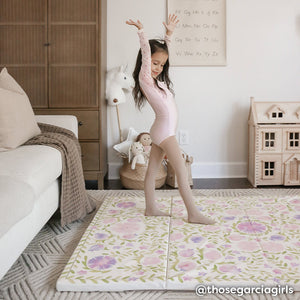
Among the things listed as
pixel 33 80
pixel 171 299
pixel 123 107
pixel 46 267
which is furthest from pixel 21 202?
pixel 123 107

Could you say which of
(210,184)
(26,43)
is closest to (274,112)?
(210,184)

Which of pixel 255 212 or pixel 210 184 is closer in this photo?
pixel 255 212

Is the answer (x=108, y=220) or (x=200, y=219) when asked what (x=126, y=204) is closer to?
(x=108, y=220)

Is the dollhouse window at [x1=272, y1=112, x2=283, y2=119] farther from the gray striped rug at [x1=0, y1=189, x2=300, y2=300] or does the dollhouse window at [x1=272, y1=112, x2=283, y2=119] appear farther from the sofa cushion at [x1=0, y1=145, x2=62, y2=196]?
the sofa cushion at [x1=0, y1=145, x2=62, y2=196]

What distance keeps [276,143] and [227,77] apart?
0.69 meters

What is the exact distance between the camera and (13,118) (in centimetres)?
219

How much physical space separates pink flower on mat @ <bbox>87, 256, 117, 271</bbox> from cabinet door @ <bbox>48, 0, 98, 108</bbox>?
162cm

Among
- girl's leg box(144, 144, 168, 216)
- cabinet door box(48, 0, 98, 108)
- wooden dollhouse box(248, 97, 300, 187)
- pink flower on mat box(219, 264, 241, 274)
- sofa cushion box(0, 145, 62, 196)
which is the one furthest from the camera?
wooden dollhouse box(248, 97, 300, 187)

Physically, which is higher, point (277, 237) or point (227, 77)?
point (227, 77)

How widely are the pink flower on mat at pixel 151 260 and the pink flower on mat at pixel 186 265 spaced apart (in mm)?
93

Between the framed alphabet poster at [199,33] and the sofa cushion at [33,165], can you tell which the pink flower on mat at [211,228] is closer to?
the sofa cushion at [33,165]

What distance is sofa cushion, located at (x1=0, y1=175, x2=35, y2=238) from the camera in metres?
1.30

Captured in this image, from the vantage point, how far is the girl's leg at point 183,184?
2.12 m

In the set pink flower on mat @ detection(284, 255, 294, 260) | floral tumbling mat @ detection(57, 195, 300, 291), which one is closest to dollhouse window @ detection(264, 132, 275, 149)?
floral tumbling mat @ detection(57, 195, 300, 291)
